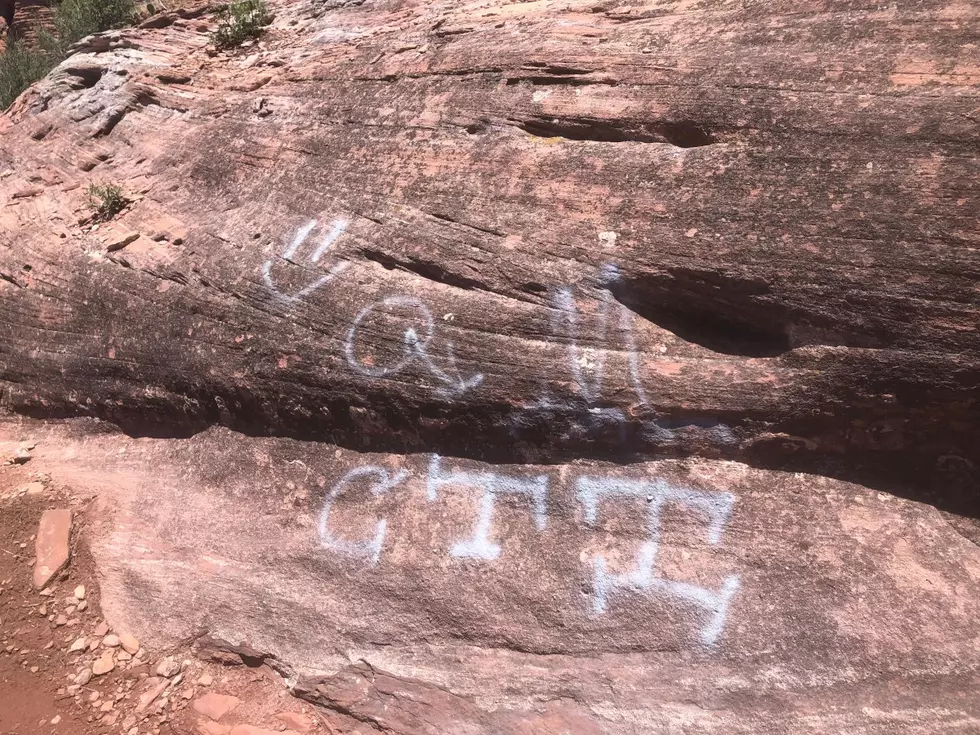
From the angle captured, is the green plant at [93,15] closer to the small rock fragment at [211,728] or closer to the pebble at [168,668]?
the pebble at [168,668]

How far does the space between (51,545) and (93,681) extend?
0.96 m

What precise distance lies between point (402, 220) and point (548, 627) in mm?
2291

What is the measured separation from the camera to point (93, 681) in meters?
3.43

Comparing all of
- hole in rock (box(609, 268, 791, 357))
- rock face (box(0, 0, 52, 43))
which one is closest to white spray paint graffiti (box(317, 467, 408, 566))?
hole in rock (box(609, 268, 791, 357))

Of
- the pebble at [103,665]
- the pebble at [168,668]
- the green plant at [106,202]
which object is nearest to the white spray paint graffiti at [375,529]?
the pebble at [168,668]

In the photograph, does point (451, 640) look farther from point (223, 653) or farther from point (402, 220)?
point (402, 220)

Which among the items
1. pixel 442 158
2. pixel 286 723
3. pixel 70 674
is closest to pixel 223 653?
pixel 286 723

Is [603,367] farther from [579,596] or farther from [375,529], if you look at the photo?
[375,529]

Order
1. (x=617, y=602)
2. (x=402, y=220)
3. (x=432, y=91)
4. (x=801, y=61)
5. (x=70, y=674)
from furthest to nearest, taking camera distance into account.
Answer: (x=432, y=91) < (x=402, y=220) < (x=70, y=674) < (x=801, y=61) < (x=617, y=602)

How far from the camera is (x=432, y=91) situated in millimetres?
4195

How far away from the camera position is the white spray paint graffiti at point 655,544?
2.92m

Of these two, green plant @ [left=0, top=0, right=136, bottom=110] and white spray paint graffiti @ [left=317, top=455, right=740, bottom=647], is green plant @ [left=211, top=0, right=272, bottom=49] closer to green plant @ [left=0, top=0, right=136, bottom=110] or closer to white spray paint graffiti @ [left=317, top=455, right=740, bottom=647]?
green plant @ [left=0, top=0, right=136, bottom=110]

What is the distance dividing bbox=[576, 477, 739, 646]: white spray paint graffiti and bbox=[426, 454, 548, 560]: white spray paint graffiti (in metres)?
0.20

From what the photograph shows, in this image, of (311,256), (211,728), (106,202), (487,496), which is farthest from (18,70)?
(487,496)
